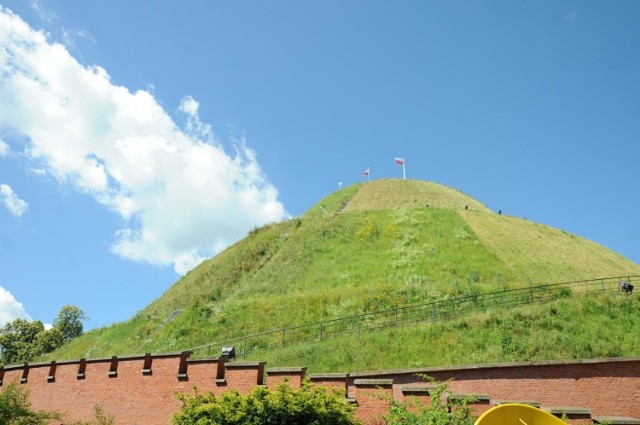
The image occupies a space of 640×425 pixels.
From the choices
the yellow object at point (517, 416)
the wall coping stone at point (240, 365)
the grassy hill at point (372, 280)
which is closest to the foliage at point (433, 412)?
the yellow object at point (517, 416)

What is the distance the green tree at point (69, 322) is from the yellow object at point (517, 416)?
Answer: 80.2 m

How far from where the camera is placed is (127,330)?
38.9 metres

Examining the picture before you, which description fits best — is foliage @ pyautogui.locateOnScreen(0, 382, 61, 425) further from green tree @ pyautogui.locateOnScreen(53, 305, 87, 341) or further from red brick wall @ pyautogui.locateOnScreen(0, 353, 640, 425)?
green tree @ pyautogui.locateOnScreen(53, 305, 87, 341)

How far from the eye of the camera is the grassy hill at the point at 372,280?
22.7 metres

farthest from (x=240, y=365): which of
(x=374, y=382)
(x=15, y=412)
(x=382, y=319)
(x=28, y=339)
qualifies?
(x=28, y=339)

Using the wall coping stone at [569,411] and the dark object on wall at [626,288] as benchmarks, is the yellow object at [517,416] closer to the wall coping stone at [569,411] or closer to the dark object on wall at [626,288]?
the wall coping stone at [569,411]

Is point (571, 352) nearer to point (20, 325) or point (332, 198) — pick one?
point (332, 198)

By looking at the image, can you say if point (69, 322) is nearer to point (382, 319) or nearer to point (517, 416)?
point (382, 319)

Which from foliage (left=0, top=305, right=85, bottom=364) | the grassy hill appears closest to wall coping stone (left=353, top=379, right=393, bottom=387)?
the grassy hill

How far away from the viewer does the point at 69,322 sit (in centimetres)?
→ 7638

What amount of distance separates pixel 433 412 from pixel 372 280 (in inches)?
1028

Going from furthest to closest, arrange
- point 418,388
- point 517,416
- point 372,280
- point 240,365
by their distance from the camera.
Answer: point 372,280, point 240,365, point 418,388, point 517,416

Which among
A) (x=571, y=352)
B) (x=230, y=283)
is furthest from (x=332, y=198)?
(x=571, y=352)

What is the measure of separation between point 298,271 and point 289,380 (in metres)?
28.5
